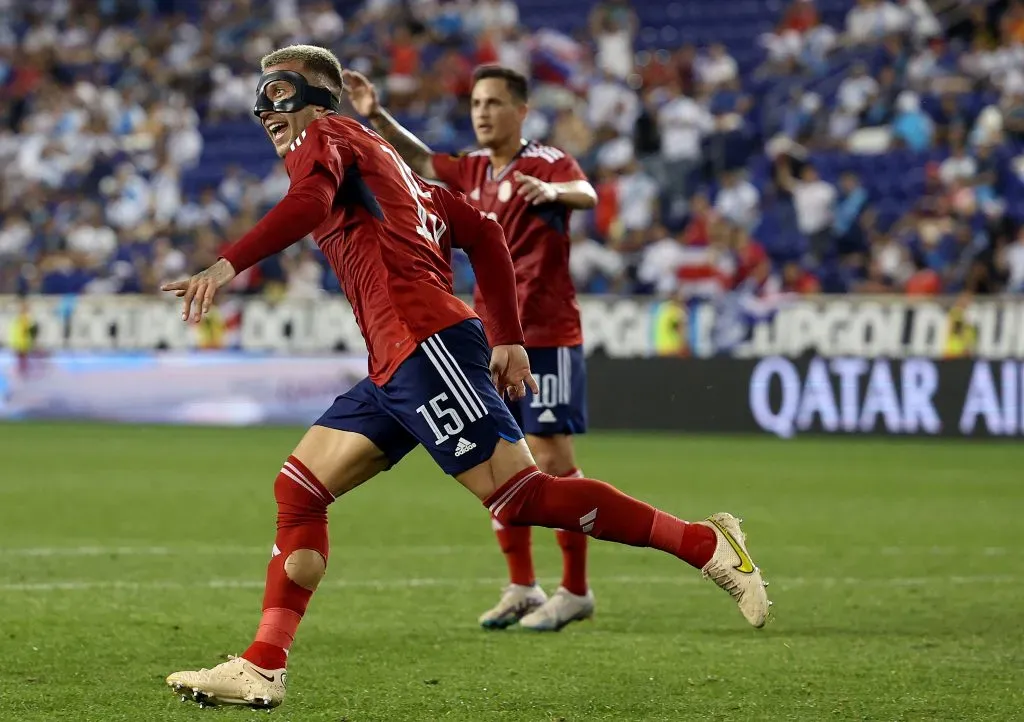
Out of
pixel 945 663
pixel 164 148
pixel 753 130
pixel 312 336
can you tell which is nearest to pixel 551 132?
pixel 753 130

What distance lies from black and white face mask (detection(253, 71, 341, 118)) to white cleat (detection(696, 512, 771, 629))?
75.6 inches

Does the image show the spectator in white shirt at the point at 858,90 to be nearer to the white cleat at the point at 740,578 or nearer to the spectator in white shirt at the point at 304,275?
the spectator in white shirt at the point at 304,275

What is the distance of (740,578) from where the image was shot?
5.39 metres

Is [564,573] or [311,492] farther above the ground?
[311,492]

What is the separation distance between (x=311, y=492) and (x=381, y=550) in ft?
14.5

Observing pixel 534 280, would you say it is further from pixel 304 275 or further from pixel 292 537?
pixel 304 275

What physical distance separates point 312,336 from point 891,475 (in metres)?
8.80

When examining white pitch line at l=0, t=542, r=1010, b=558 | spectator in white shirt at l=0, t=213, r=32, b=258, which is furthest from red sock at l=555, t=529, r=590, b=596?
spectator in white shirt at l=0, t=213, r=32, b=258

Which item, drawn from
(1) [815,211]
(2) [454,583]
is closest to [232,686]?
(2) [454,583]

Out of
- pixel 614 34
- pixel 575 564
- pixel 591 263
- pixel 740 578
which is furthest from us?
pixel 614 34

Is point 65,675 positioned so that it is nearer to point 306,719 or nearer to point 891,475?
point 306,719

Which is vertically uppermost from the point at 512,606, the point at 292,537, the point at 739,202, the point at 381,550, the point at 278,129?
the point at 739,202

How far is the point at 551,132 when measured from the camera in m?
23.2

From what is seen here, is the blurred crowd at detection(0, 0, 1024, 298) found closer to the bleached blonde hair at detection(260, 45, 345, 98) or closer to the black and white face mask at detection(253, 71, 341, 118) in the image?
the bleached blonde hair at detection(260, 45, 345, 98)
